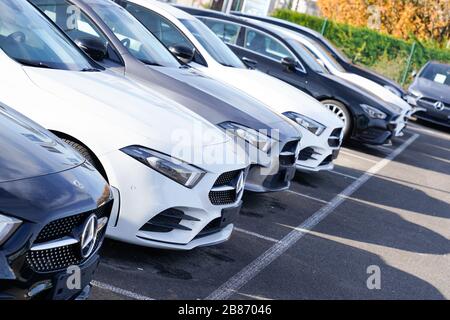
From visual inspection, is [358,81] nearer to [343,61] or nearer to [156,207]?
[343,61]

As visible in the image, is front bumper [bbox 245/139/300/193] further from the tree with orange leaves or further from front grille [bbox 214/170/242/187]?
the tree with orange leaves

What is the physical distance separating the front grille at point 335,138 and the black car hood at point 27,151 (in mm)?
5875

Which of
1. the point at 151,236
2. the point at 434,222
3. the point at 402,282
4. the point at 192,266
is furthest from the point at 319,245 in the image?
the point at 434,222

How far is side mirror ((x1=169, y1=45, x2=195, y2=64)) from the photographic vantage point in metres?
8.99

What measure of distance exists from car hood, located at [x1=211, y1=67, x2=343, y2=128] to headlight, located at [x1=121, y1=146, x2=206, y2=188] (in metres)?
4.17

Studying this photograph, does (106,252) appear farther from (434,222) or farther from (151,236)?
(434,222)

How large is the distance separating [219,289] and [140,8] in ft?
16.8

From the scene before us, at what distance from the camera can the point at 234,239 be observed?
6781 millimetres

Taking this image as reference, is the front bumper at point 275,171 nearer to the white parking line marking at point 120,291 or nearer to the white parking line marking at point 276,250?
the white parking line marking at point 276,250

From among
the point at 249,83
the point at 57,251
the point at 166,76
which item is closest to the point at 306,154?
the point at 249,83

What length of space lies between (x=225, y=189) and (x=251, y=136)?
5.71 feet

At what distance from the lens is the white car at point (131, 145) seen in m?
5.19

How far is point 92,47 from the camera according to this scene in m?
6.81

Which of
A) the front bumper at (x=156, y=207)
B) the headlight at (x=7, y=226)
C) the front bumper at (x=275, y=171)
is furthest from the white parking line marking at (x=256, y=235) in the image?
the headlight at (x=7, y=226)
